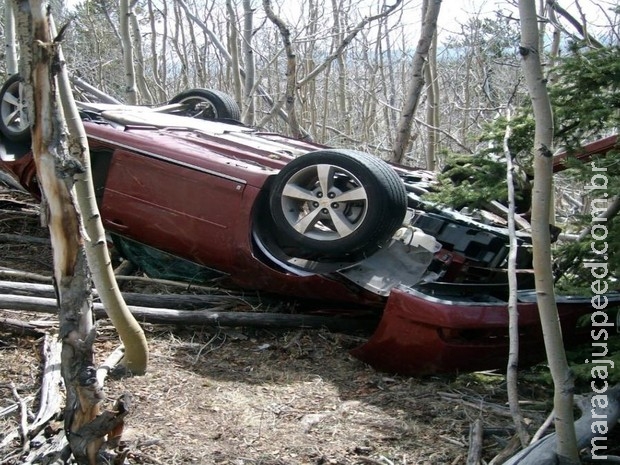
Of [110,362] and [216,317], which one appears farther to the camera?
[216,317]

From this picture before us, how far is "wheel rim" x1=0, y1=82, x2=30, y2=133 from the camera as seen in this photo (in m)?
6.36

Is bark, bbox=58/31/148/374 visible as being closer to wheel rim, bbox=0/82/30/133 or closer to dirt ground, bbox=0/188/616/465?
dirt ground, bbox=0/188/616/465

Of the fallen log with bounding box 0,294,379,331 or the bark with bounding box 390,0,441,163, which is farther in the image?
the bark with bounding box 390,0,441,163

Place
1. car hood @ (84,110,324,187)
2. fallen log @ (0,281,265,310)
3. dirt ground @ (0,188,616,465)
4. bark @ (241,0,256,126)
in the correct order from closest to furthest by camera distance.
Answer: dirt ground @ (0,188,616,465) → fallen log @ (0,281,265,310) → car hood @ (84,110,324,187) → bark @ (241,0,256,126)

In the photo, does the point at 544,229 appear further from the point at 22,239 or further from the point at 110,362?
the point at 22,239

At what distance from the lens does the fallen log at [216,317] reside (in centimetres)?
476

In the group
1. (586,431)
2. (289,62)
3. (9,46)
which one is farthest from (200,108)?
(586,431)

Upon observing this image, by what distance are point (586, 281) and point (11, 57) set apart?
7.91 meters

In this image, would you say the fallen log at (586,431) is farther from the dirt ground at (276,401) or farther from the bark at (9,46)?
the bark at (9,46)

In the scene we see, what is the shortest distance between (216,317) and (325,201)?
115 centimetres

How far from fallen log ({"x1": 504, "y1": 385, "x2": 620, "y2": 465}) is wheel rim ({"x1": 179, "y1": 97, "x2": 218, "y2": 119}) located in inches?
221

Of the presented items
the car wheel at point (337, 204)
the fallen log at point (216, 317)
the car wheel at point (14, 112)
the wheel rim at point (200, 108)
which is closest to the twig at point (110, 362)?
the fallen log at point (216, 317)

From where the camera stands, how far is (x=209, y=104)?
317 inches

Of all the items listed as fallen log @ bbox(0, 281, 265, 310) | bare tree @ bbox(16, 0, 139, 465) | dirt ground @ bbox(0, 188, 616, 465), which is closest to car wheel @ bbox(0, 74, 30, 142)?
fallen log @ bbox(0, 281, 265, 310)
